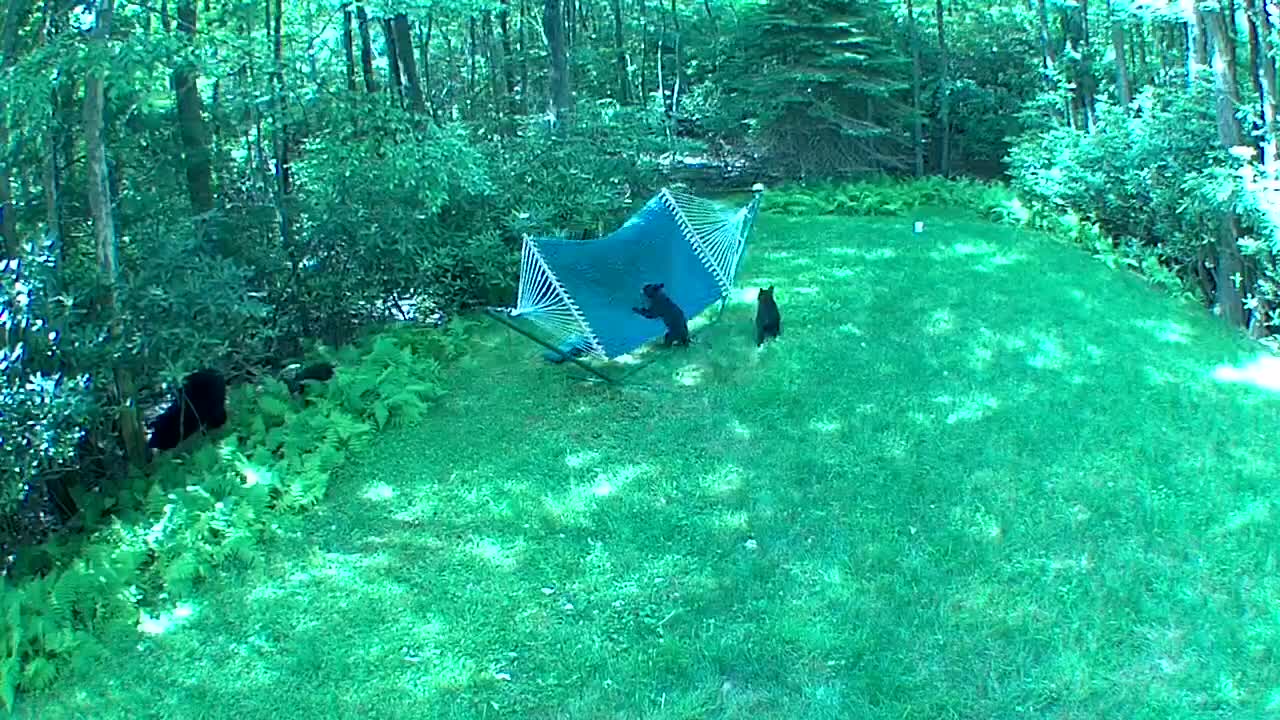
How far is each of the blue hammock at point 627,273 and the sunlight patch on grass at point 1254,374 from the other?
3226 mm

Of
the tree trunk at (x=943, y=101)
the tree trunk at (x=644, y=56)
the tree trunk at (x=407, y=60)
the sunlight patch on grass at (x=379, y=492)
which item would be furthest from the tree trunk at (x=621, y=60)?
the sunlight patch on grass at (x=379, y=492)

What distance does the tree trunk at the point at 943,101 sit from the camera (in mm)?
12891

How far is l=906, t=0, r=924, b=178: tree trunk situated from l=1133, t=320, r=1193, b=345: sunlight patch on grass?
6149mm

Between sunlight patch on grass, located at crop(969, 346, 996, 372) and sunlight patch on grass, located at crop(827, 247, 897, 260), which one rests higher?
sunlight patch on grass, located at crop(827, 247, 897, 260)

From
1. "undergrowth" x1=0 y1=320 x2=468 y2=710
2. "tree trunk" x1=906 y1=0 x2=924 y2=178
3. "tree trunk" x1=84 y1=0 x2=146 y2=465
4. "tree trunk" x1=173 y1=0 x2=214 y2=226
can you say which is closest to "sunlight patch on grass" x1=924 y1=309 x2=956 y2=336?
"undergrowth" x1=0 y1=320 x2=468 y2=710

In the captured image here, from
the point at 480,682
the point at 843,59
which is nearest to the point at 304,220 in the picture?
the point at 480,682

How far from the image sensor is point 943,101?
13.1m

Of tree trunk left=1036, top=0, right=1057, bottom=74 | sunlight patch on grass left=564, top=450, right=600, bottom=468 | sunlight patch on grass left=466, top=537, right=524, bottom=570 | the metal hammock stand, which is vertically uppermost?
tree trunk left=1036, top=0, right=1057, bottom=74

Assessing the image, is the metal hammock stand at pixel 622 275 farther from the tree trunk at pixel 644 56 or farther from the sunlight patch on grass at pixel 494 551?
the tree trunk at pixel 644 56

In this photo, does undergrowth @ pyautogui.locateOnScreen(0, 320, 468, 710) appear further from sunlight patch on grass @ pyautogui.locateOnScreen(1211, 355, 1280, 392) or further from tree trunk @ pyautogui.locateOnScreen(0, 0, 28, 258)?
sunlight patch on grass @ pyautogui.locateOnScreen(1211, 355, 1280, 392)

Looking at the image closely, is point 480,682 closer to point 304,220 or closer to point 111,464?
point 111,464

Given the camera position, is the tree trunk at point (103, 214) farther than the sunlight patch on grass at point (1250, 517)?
Yes

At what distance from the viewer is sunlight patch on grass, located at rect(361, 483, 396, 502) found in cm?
446

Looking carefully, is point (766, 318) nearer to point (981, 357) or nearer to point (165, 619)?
point (981, 357)
